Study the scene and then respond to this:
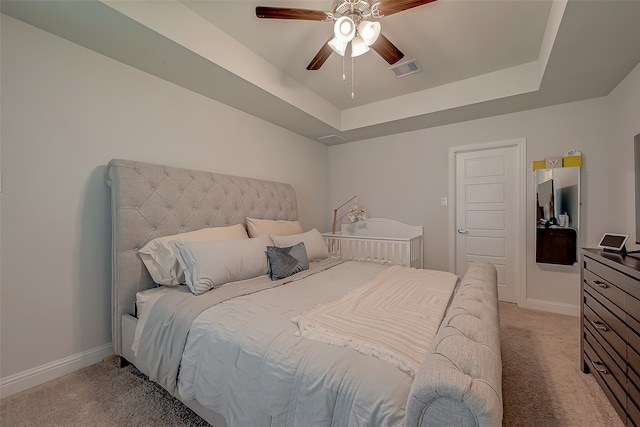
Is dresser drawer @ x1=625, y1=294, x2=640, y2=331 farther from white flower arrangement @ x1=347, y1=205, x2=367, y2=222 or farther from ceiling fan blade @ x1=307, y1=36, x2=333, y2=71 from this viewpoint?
white flower arrangement @ x1=347, y1=205, x2=367, y2=222

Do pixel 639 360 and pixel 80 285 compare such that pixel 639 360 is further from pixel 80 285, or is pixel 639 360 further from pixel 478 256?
pixel 80 285

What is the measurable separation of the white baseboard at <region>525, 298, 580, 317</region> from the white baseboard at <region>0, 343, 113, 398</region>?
13.5 feet

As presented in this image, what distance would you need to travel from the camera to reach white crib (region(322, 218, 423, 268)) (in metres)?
3.15

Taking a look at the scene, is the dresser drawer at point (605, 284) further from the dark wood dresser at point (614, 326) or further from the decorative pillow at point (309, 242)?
the decorative pillow at point (309, 242)

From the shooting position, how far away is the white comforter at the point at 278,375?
827 millimetres

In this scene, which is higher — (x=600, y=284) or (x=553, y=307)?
(x=600, y=284)

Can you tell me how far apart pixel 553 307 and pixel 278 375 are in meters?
3.35

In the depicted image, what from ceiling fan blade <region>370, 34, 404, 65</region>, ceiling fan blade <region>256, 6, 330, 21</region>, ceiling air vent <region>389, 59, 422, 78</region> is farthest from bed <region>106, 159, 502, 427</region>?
ceiling air vent <region>389, 59, 422, 78</region>

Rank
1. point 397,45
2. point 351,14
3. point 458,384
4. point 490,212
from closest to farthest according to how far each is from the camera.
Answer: point 458,384 < point 351,14 < point 397,45 < point 490,212

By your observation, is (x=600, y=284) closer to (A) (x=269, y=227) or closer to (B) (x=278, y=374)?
(B) (x=278, y=374)

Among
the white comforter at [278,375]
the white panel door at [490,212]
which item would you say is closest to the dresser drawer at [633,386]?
the white comforter at [278,375]

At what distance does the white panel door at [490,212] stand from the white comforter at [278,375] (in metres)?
2.67

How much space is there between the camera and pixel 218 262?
1822 mm

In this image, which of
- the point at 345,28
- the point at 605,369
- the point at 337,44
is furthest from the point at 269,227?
the point at 605,369
